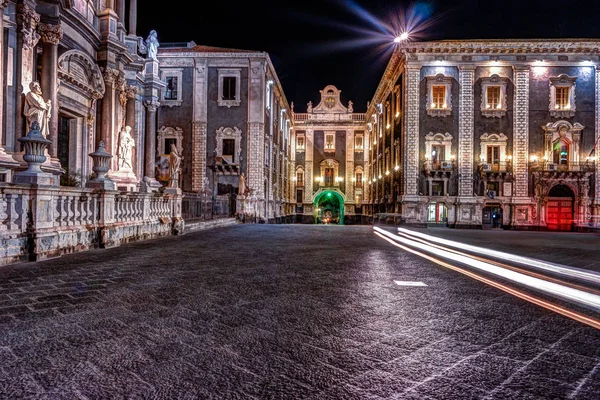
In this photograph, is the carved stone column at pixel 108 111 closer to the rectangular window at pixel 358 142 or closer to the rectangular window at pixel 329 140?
the rectangular window at pixel 329 140

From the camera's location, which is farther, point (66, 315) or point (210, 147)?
point (210, 147)

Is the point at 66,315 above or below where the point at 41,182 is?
below

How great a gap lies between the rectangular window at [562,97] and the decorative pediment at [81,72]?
31.4 m

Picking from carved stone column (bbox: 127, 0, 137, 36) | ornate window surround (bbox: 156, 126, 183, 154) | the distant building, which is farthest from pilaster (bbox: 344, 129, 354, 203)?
carved stone column (bbox: 127, 0, 137, 36)

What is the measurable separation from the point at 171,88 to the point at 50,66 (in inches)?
665

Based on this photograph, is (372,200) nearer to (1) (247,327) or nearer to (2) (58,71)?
(2) (58,71)

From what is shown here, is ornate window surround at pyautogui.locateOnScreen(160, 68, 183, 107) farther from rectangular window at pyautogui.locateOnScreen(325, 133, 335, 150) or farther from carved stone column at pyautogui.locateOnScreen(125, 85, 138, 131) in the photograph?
rectangular window at pyautogui.locateOnScreen(325, 133, 335, 150)

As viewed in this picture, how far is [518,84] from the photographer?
27.2 meters

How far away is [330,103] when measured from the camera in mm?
49250

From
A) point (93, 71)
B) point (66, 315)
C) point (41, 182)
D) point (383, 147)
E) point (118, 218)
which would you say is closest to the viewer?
point (66, 315)

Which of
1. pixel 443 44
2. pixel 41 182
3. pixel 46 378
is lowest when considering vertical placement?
pixel 46 378

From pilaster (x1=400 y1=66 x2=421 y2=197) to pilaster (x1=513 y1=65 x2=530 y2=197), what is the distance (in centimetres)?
757

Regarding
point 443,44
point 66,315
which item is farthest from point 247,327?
point 443,44

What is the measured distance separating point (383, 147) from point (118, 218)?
31.8 meters
